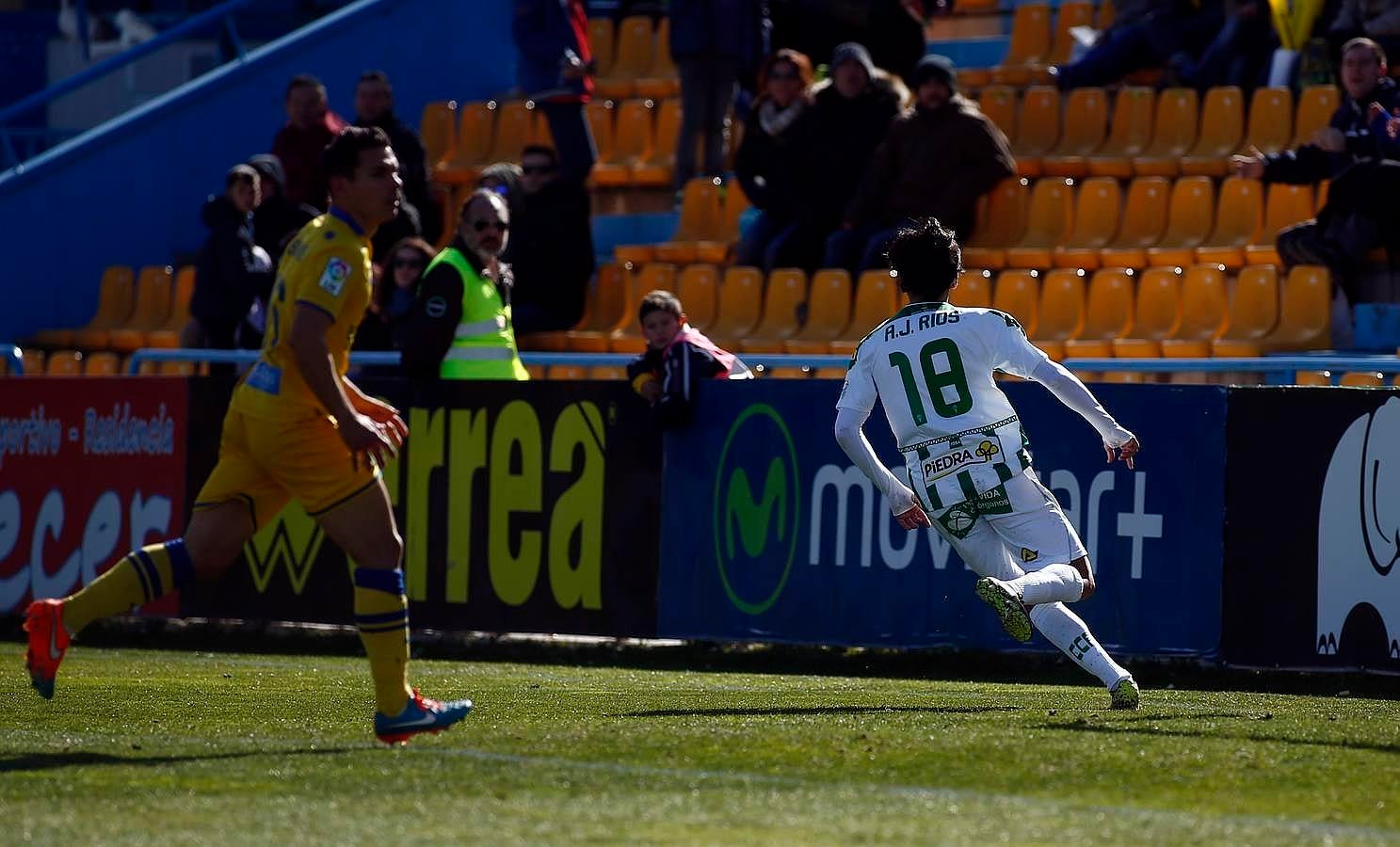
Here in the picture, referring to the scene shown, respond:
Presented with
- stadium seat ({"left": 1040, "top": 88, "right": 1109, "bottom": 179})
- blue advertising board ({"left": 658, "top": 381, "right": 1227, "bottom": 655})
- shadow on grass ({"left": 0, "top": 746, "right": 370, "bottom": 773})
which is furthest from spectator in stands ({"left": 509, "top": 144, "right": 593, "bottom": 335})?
shadow on grass ({"left": 0, "top": 746, "right": 370, "bottom": 773})

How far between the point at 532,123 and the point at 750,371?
7472 millimetres

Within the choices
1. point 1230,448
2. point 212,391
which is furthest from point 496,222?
point 1230,448

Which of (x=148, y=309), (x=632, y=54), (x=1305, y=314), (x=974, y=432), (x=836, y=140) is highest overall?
(x=632, y=54)

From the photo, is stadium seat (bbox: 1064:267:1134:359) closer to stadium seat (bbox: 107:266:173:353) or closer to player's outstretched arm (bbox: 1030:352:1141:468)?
player's outstretched arm (bbox: 1030:352:1141:468)

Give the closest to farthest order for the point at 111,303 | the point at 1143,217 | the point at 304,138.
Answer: the point at 1143,217 → the point at 304,138 → the point at 111,303

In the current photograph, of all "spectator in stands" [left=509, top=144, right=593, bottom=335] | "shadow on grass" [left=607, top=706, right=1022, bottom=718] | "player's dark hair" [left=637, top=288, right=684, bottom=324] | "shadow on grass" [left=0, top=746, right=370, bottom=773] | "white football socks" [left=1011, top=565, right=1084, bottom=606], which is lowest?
"shadow on grass" [left=0, top=746, right=370, bottom=773]

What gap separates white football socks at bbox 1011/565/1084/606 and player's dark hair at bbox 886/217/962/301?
1132 millimetres

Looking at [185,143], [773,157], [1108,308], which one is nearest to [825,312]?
[773,157]

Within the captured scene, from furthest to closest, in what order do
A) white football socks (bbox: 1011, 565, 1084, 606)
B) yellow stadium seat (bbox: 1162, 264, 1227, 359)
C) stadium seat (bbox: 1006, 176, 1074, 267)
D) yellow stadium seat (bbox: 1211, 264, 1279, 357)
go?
stadium seat (bbox: 1006, 176, 1074, 267) < yellow stadium seat (bbox: 1162, 264, 1227, 359) < yellow stadium seat (bbox: 1211, 264, 1279, 357) < white football socks (bbox: 1011, 565, 1084, 606)

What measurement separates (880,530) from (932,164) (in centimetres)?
417

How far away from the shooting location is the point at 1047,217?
52.0ft

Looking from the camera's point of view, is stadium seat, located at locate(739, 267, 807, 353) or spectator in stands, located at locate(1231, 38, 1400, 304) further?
stadium seat, located at locate(739, 267, 807, 353)

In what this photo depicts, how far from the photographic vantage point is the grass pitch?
577 cm

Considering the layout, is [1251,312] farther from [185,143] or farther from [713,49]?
[185,143]
